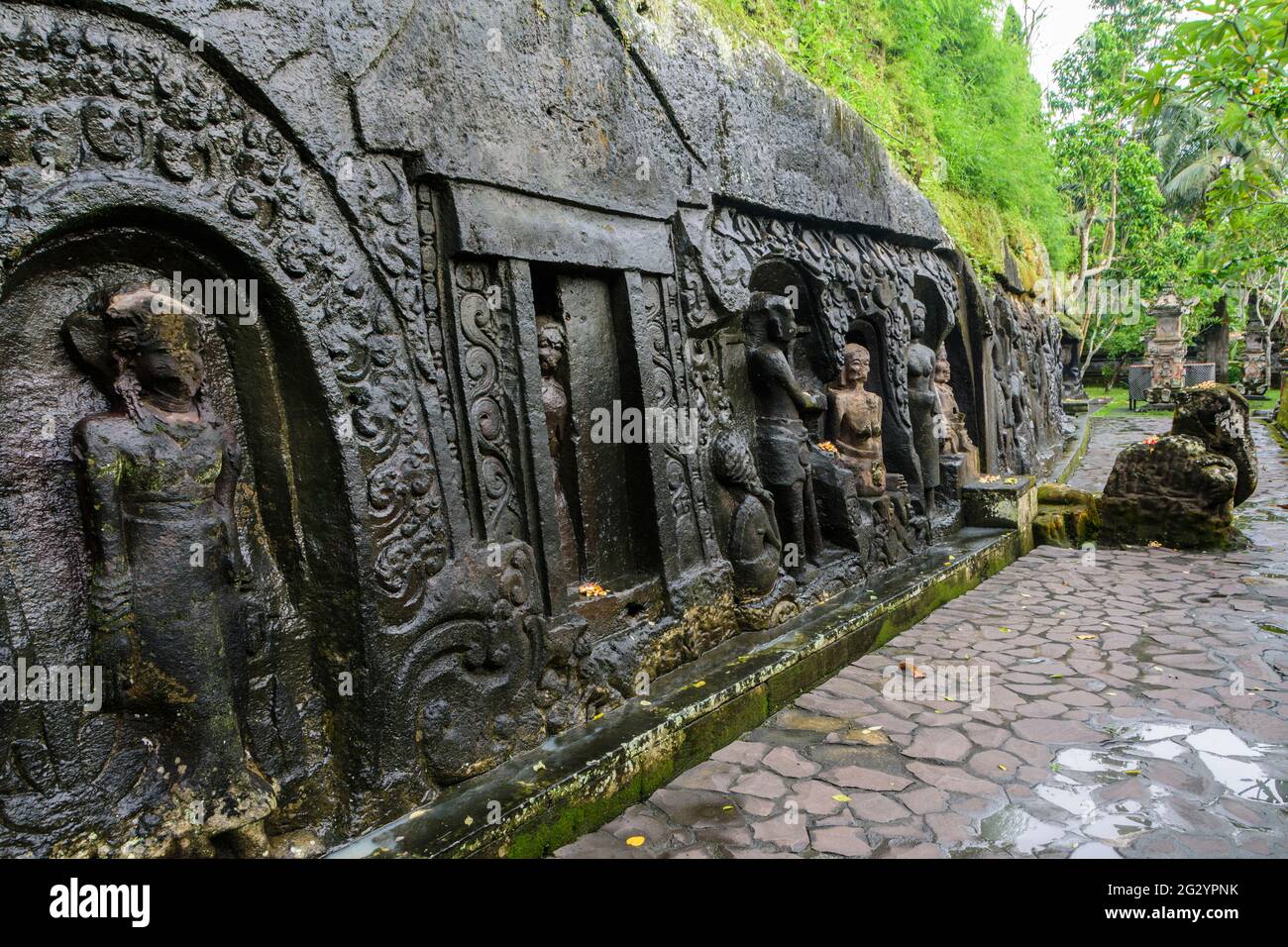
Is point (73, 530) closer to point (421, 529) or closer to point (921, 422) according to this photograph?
point (421, 529)

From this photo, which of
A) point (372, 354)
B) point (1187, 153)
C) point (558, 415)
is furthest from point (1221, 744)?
point (1187, 153)

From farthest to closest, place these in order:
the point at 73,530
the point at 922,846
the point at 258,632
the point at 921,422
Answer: the point at 921,422 < the point at 922,846 < the point at 258,632 < the point at 73,530

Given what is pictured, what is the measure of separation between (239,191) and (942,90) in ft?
29.4

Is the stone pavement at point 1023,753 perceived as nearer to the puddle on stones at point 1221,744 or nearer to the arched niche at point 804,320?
the puddle on stones at point 1221,744

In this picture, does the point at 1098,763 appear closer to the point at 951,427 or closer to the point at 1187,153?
the point at 951,427

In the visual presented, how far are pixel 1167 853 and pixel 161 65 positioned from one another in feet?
14.3

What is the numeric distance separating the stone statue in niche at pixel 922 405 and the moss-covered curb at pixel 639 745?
2.11 meters

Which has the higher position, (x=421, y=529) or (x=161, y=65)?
(x=161, y=65)

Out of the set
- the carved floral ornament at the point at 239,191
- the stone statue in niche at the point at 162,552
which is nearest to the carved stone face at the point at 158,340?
the stone statue in niche at the point at 162,552

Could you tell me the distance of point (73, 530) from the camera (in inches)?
100.0

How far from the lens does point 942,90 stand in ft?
31.3

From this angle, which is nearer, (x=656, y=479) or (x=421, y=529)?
(x=421, y=529)

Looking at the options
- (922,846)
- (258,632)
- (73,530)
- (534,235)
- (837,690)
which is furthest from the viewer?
(837,690)
